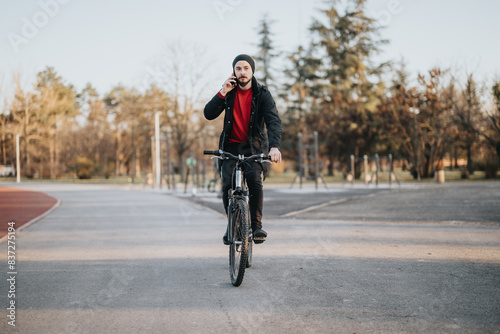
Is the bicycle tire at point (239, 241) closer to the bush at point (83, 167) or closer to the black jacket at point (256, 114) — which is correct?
the black jacket at point (256, 114)

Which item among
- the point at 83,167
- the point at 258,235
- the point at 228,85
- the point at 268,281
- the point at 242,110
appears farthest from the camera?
the point at 83,167

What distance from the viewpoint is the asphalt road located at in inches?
131

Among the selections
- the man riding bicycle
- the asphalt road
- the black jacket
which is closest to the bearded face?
the man riding bicycle

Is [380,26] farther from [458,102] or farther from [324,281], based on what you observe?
[324,281]

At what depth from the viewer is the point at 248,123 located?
16.4ft

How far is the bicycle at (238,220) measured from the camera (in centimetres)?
437

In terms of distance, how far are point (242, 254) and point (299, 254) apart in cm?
185

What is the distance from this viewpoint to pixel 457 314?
3.43 m

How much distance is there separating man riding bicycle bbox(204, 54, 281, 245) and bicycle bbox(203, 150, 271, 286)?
0.10m

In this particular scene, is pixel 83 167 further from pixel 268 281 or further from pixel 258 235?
pixel 268 281

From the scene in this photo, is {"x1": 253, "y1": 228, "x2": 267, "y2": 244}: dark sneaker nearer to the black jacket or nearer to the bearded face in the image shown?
the black jacket

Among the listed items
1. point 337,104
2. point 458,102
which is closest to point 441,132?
point 458,102

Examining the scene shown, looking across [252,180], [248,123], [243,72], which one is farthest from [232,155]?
[243,72]

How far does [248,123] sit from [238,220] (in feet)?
3.23
